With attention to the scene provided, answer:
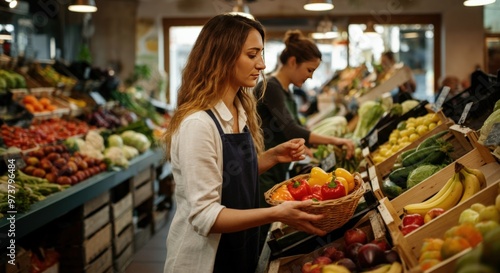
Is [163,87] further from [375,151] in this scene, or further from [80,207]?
[375,151]

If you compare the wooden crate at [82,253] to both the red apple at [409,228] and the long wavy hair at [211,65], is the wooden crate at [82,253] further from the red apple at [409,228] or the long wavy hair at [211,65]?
the red apple at [409,228]

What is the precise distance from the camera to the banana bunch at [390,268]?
188cm

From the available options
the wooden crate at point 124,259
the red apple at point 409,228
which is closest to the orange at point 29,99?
the wooden crate at point 124,259

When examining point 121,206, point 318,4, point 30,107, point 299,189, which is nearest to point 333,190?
point 299,189

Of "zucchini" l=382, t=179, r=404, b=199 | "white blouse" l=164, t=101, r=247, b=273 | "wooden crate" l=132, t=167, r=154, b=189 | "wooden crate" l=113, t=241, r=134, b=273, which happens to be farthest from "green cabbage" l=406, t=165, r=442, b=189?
"wooden crate" l=132, t=167, r=154, b=189

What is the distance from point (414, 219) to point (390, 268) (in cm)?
34

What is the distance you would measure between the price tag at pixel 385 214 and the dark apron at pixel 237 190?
1.63ft

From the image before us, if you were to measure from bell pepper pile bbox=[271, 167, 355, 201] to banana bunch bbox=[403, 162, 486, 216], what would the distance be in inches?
11.3

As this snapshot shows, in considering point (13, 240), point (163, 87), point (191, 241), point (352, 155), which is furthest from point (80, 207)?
point (163, 87)

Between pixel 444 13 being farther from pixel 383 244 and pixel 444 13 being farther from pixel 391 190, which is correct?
pixel 383 244

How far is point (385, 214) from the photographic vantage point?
7.15 feet

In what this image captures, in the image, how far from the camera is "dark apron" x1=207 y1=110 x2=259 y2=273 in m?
2.16

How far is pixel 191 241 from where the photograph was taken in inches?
83.9

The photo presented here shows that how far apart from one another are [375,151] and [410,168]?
100 centimetres
